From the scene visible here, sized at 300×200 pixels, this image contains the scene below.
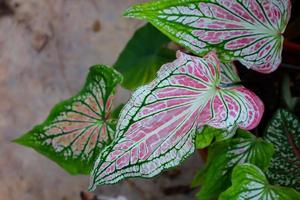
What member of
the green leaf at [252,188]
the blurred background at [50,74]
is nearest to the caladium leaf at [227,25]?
the green leaf at [252,188]

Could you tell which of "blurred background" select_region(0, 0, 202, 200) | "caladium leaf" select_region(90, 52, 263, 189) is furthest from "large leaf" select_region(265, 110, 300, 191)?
"blurred background" select_region(0, 0, 202, 200)

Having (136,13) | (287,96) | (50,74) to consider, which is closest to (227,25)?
(136,13)

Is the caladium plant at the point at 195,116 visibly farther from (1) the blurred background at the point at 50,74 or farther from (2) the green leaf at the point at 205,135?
(1) the blurred background at the point at 50,74

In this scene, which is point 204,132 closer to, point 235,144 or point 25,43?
point 235,144

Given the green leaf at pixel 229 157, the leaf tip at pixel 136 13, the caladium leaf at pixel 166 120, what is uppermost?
the leaf tip at pixel 136 13

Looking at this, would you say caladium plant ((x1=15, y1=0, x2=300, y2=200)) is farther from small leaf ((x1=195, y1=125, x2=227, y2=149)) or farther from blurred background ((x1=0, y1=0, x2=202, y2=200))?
blurred background ((x1=0, y1=0, x2=202, y2=200))

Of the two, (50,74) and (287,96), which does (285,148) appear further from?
(50,74)
